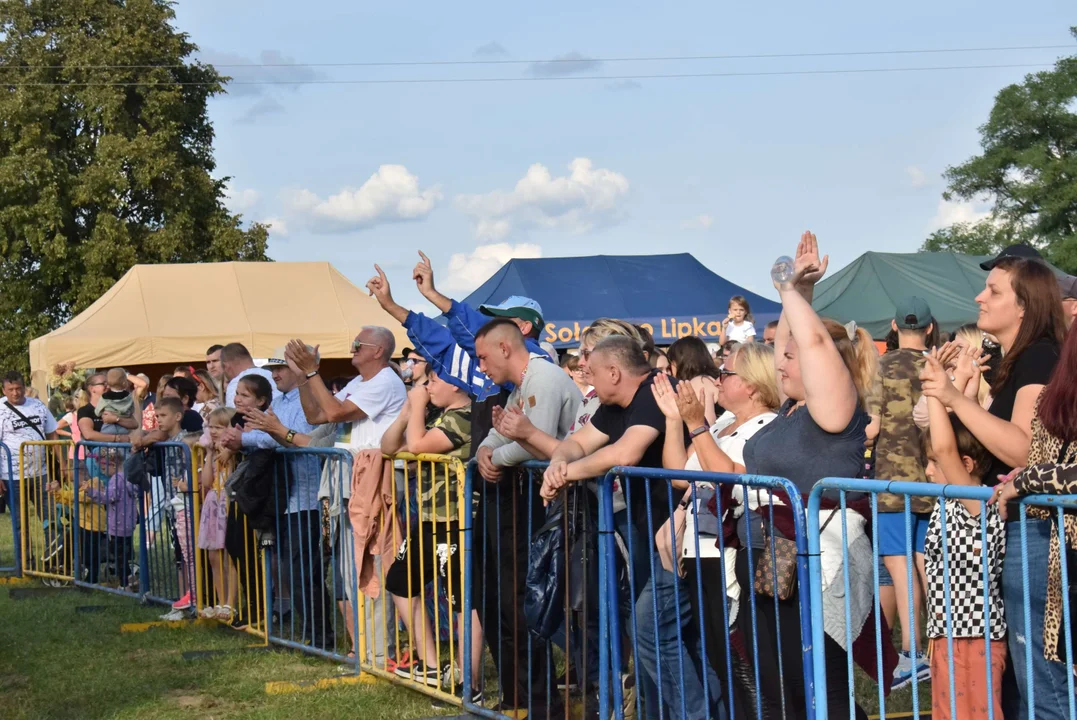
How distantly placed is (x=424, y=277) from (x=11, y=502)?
22.7 feet

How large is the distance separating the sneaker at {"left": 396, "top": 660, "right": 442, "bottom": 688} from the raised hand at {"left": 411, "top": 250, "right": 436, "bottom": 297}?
6.97 feet

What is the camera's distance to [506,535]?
6078 mm

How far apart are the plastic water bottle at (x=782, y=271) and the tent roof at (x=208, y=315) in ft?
65.9

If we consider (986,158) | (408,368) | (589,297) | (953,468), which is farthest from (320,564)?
(986,158)

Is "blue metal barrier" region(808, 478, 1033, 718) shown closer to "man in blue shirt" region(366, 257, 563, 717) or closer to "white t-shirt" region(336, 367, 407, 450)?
"man in blue shirt" region(366, 257, 563, 717)

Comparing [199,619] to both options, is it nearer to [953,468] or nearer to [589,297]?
[953,468]

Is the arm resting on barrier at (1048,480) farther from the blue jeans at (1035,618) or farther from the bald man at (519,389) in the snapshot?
the bald man at (519,389)

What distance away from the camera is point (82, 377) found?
19.4 meters

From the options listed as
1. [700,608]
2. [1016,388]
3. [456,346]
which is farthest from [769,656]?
[456,346]

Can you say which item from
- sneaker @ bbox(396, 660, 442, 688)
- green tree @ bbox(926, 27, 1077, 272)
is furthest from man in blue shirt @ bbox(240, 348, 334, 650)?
green tree @ bbox(926, 27, 1077, 272)

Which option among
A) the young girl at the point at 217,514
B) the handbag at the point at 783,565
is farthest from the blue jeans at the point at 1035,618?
the young girl at the point at 217,514

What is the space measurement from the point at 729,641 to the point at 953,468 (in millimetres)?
1015

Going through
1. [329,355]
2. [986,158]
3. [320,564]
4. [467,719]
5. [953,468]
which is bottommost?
[467,719]

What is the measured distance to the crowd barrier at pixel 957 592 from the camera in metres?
3.56
